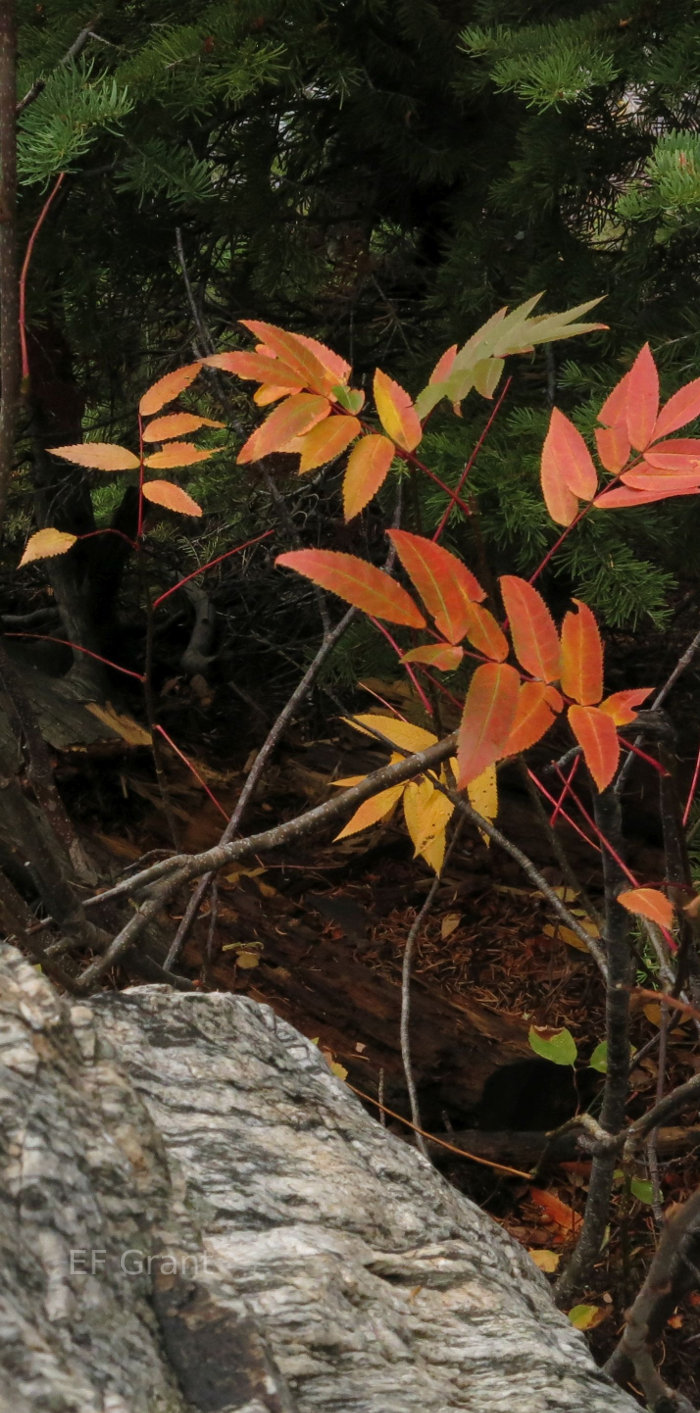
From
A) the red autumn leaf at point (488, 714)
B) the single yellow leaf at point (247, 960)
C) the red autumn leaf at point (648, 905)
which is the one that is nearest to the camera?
the red autumn leaf at point (488, 714)

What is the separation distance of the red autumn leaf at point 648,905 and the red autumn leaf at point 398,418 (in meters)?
0.57

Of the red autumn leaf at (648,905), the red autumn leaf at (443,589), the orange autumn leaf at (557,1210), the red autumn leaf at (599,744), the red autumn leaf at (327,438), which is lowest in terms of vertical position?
the orange autumn leaf at (557,1210)

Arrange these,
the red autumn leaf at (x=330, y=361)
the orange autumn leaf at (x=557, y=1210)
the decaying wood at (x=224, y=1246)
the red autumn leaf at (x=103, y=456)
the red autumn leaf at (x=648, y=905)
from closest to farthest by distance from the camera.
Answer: the decaying wood at (x=224, y=1246) < the red autumn leaf at (x=648, y=905) < the red autumn leaf at (x=330, y=361) < the red autumn leaf at (x=103, y=456) < the orange autumn leaf at (x=557, y=1210)

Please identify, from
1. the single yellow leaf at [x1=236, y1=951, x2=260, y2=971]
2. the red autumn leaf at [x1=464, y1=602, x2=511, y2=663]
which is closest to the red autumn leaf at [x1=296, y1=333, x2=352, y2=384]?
the red autumn leaf at [x1=464, y1=602, x2=511, y2=663]

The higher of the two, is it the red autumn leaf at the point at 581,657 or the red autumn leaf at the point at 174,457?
the red autumn leaf at the point at 174,457

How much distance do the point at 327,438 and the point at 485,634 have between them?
372 millimetres

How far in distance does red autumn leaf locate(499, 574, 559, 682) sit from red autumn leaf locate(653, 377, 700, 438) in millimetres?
302

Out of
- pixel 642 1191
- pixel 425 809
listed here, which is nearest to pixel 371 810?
pixel 425 809

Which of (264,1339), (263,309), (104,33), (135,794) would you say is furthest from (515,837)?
(264,1339)

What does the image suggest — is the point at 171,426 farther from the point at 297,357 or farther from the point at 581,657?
the point at 581,657

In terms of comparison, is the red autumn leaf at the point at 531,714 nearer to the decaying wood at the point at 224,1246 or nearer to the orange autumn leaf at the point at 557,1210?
the decaying wood at the point at 224,1246

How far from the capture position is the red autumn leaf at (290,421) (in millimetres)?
1234

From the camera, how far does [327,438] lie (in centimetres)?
126

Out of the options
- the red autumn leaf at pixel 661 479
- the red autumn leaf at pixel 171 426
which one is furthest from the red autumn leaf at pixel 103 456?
the red autumn leaf at pixel 661 479
